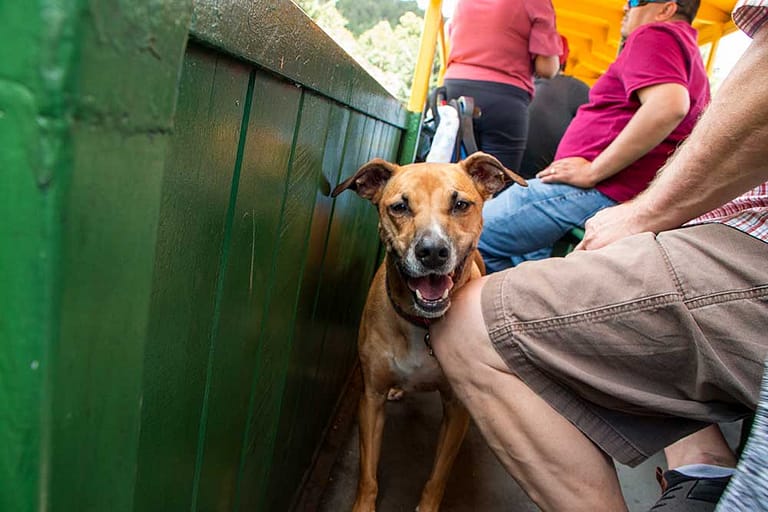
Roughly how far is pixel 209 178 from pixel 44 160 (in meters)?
0.39

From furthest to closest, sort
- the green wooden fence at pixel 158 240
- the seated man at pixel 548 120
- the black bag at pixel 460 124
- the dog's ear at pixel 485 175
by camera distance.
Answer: the seated man at pixel 548 120 < the black bag at pixel 460 124 < the dog's ear at pixel 485 175 < the green wooden fence at pixel 158 240

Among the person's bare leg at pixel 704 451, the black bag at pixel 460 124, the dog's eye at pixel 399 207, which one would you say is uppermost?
the black bag at pixel 460 124

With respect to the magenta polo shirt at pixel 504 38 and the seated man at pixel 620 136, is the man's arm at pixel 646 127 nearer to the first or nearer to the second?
the seated man at pixel 620 136

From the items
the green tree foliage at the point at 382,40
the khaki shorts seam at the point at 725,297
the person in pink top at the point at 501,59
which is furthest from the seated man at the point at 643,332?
the person in pink top at the point at 501,59

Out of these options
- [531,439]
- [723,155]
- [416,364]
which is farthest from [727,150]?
[416,364]

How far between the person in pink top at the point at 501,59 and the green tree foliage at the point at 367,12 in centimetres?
48

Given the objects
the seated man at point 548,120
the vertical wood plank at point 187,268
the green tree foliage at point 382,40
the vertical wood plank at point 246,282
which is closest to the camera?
the vertical wood plank at point 187,268

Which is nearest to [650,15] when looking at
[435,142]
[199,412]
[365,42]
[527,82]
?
[527,82]

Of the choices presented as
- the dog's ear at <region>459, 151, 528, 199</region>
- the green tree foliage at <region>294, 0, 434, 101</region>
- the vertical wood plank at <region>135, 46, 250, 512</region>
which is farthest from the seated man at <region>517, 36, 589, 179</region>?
the vertical wood plank at <region>135, 46, 250, 512</region>

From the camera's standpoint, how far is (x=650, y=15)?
2373mm

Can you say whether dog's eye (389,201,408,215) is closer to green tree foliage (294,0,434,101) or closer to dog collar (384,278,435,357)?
dog collar (384,278,435,357)

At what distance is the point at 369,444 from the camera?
6.04 ft

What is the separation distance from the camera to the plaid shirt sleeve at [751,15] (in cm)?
97

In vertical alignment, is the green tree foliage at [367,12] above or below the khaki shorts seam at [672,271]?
above
